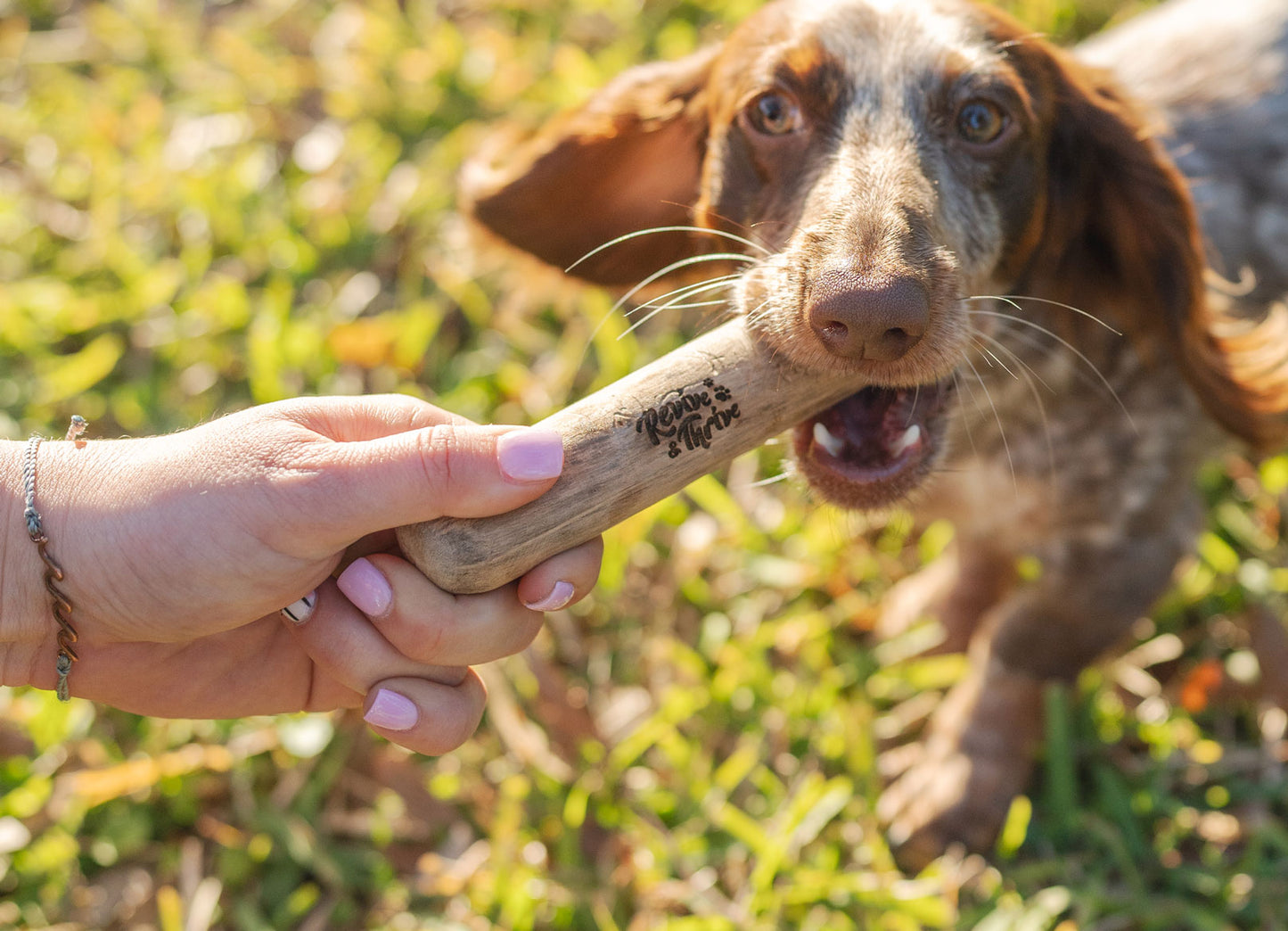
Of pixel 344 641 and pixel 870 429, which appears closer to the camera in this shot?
pixel 344 641

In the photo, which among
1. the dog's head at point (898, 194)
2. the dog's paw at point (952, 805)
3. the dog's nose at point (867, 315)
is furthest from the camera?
the dog's paw at point (952, 805)

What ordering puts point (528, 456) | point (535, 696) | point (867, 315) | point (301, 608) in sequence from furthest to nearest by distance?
point (535, 696)
point (301, 608)
point (867, 315)
point (528, 456)

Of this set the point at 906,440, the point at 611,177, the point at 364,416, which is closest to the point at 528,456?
the point at 364,416

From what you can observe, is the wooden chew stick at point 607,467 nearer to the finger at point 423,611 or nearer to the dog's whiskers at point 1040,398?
the finger at point 423,611

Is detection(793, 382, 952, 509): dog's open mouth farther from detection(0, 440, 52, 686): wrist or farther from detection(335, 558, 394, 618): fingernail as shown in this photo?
detection(0, 440, 52, 686): wrist

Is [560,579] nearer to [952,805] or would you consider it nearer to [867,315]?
[867,315]

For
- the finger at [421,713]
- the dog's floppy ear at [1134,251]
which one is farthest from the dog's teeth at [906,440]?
the finger at [421,713]

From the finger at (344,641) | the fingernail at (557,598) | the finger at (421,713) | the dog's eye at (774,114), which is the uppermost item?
the dog's eye at (774,114)

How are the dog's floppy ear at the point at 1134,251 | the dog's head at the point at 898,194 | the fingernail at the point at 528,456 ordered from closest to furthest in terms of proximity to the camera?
the fingernail at the point at 528,456 → the dog's head at the point at 898,194 → the dog's floppy ear at the point at 1134,251
